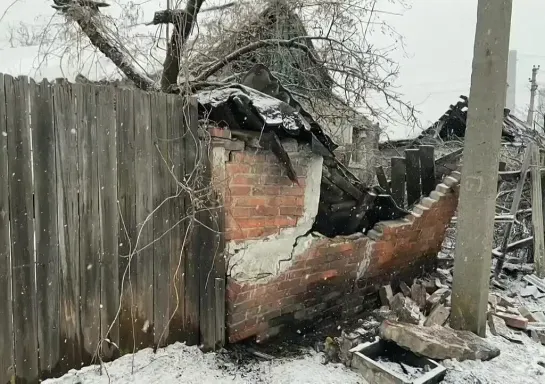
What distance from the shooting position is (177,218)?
8.87ft

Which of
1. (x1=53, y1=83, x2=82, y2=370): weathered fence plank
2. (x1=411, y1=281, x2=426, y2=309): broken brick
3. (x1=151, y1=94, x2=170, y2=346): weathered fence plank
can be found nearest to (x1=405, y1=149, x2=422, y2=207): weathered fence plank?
(x1=411, y1=281, x2=426, y2=309): broken brick

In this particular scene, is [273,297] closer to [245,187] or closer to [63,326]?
[245,187]

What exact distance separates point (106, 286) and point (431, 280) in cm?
373

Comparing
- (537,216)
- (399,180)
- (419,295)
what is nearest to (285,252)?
(419,295)

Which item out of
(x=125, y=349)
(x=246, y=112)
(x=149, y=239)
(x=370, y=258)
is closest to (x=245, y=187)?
(x=246, y=112)

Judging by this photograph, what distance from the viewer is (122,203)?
2430 mm

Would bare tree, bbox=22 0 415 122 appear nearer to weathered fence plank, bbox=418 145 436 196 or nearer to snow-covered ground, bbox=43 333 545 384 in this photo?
weathered fence plank, bbox=418 145 436 196

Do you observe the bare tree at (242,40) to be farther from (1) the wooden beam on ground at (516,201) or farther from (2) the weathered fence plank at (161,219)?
(1) the wooden beam on ground at (516,201)

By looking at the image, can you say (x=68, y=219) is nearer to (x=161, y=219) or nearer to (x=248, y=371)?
(x=161, y=219)

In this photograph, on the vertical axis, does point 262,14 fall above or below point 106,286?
above

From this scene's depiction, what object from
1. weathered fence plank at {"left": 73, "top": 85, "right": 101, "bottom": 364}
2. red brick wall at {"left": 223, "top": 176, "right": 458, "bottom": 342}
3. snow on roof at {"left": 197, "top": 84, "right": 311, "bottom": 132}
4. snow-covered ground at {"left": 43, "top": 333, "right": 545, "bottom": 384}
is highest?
snow on roof at {"left": 197, "top": 84, "right": 311, "bottom": 132}

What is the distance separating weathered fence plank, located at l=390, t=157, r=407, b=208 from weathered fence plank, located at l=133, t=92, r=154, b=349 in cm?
352

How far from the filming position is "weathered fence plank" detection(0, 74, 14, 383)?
77.4 inches

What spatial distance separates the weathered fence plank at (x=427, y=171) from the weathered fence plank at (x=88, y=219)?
394 cm
